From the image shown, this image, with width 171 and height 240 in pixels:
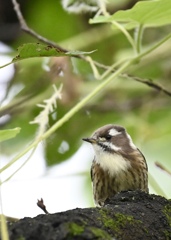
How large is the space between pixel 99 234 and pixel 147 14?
543 mm

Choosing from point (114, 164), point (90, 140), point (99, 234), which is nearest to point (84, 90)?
point (90, 140)

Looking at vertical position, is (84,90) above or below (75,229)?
above

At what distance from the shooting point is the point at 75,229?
1.10 meters

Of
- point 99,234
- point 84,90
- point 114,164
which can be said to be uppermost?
point 84,90

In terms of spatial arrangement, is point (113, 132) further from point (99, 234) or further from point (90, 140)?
point (99, 234)

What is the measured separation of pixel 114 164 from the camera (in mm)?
2545

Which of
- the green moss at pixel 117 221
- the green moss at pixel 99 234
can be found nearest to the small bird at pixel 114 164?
the green moss at pixel 117 221

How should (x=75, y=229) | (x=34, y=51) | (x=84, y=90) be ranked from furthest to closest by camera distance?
(x=84, y=90) < (x=34, y=51) < (x=75, y=229)

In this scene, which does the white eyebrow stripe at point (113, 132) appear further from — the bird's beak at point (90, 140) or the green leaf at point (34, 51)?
the green leaf at point (34, 51)

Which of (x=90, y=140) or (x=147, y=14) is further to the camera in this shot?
(x=90, y=140)

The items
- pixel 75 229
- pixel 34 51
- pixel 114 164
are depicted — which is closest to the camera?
pixel 75 229

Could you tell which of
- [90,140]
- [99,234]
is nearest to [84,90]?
[90,140]

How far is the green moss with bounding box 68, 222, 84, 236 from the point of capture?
1.09 meters

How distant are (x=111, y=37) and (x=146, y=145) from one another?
1.47 ft
